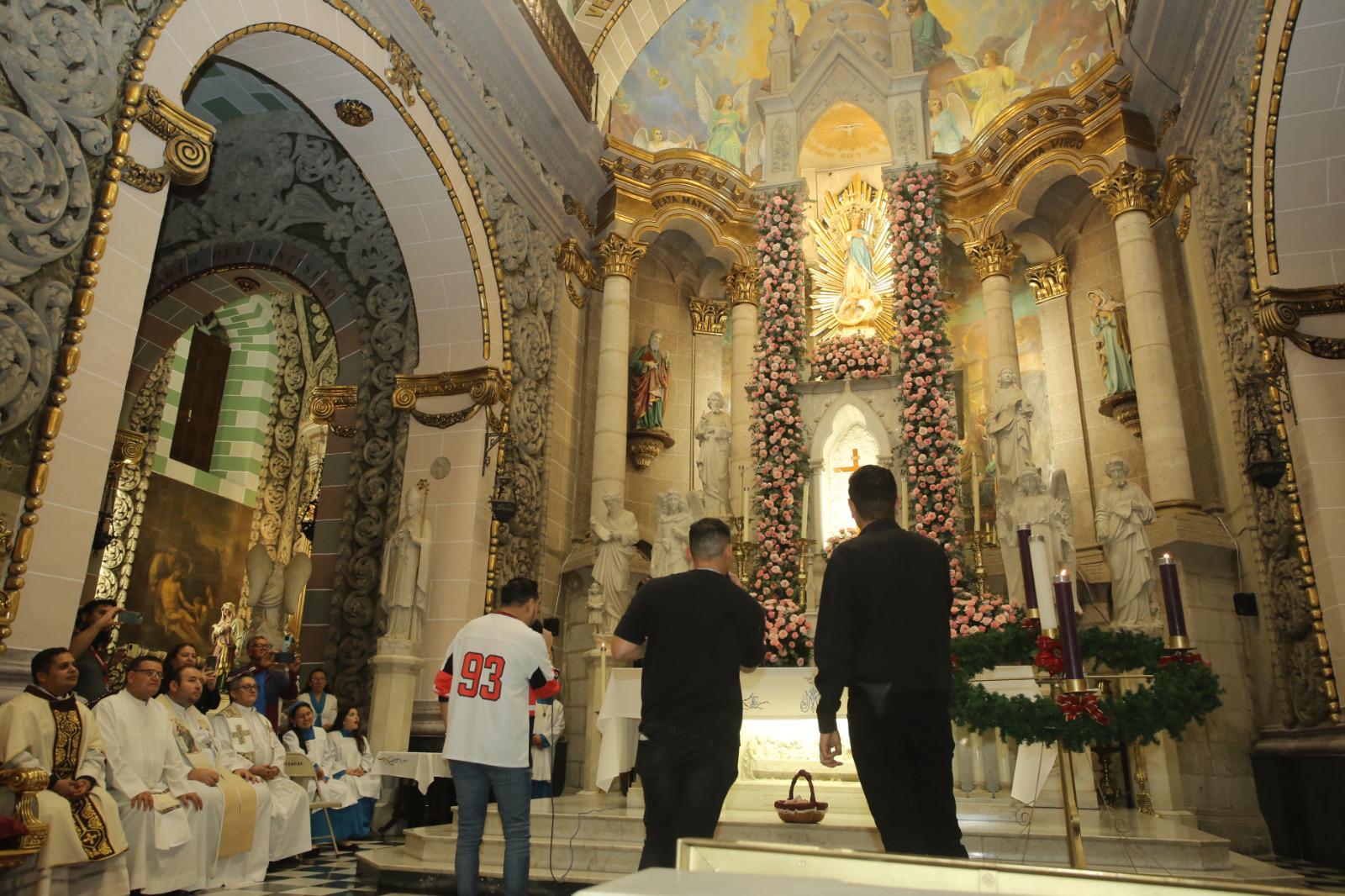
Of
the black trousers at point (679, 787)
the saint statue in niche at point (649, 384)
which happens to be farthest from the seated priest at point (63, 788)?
the saint statue in niche at point (649, 384)

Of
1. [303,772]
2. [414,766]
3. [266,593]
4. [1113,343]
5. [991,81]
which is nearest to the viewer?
[303,772]

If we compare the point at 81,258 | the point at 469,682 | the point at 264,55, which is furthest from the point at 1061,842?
the point at 264,55

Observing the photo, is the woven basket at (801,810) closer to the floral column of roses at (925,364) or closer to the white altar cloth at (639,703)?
the white altar cloth at (639,703)

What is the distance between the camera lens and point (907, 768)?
3.08 m

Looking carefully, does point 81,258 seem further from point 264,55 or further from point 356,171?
point 356,171

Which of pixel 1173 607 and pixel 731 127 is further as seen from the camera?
pixel 731 127

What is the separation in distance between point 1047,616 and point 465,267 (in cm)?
810

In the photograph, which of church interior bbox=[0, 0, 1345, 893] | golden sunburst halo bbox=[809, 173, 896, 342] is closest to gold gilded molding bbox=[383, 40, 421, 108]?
church interior bbox=[0, 0, 1345, 893]

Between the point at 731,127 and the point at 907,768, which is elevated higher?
the point at 731,127

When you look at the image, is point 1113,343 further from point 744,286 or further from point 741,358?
point 744,286

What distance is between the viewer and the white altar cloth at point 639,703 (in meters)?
6.42

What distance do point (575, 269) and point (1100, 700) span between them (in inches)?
383

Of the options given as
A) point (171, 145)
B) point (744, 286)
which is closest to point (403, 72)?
point (171, 145)

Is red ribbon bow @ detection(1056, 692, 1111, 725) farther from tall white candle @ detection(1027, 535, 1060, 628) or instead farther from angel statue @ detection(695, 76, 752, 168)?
angel statue @ detection(695, 76, 752, 168)
